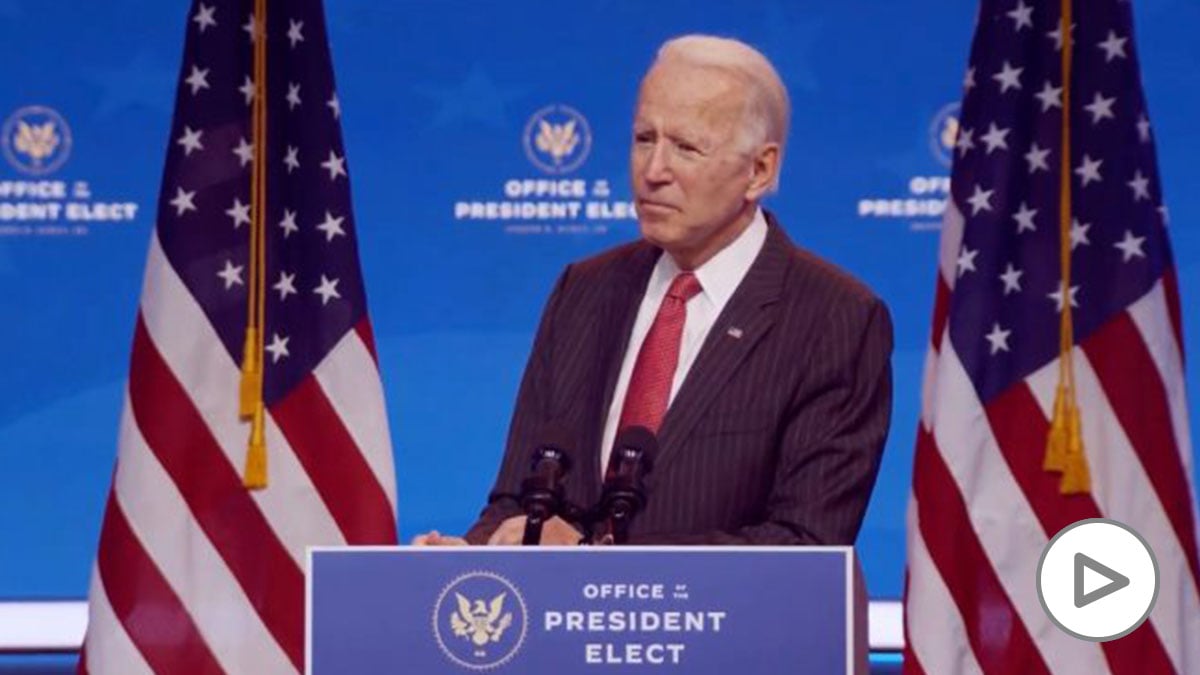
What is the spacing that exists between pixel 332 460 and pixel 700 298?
Answer: 1.60 meters

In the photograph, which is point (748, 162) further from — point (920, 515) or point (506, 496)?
point (920, 515)

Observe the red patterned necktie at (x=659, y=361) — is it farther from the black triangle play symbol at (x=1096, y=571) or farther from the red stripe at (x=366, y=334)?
the red stripe at (x=366, y=334)

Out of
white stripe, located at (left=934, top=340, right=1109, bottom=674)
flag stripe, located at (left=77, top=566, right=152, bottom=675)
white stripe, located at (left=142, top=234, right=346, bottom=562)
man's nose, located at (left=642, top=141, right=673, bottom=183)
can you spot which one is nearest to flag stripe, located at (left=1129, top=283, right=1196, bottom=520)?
white stripe, located at (left=934, top=340, right=1109, bottom=674)

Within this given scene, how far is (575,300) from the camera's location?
9.71ft

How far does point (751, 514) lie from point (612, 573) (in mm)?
635

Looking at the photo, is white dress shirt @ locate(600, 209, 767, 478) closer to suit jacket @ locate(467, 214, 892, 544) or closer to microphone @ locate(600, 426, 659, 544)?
suit jacket @ locate(467, 214, 892, 544)

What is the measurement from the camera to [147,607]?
420cm

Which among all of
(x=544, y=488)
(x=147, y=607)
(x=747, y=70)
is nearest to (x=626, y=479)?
(x=544, y=488)

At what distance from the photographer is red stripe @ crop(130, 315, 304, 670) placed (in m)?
4.21

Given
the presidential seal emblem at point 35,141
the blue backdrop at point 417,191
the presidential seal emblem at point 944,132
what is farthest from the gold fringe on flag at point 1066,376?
the presidential seal emblem at point 35,141

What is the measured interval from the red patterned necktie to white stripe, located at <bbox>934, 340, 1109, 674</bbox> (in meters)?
1.30

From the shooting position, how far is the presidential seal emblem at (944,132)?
178 inches

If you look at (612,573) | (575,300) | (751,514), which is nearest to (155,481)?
(575,300)

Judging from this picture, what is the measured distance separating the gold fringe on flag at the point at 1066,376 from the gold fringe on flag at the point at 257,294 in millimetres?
1619
